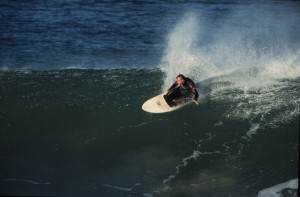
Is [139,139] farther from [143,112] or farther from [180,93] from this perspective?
[180,93]

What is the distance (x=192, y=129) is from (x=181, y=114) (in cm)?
123

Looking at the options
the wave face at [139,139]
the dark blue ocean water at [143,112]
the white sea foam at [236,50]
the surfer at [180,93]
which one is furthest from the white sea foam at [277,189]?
the white sea foam at [236,50]

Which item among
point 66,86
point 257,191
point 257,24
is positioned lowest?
point 257,191

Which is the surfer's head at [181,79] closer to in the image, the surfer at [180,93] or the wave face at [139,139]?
the surfer at [180,93]

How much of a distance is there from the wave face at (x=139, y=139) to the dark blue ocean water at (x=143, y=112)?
52mm

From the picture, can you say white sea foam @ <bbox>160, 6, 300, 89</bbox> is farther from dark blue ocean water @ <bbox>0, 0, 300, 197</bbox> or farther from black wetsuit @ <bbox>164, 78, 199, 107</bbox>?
black wetsuit @ <bbox>164, 78, 199, 107</bbox>

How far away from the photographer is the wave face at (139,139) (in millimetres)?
16688

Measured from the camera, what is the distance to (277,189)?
53.0 ft

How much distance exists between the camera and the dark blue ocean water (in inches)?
666

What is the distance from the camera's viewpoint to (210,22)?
35844mm

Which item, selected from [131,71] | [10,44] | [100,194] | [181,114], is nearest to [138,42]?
[131,71]

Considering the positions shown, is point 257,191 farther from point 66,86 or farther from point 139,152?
point 66,86

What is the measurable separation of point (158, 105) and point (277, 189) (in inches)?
262

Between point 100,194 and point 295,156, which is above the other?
point 295,156
